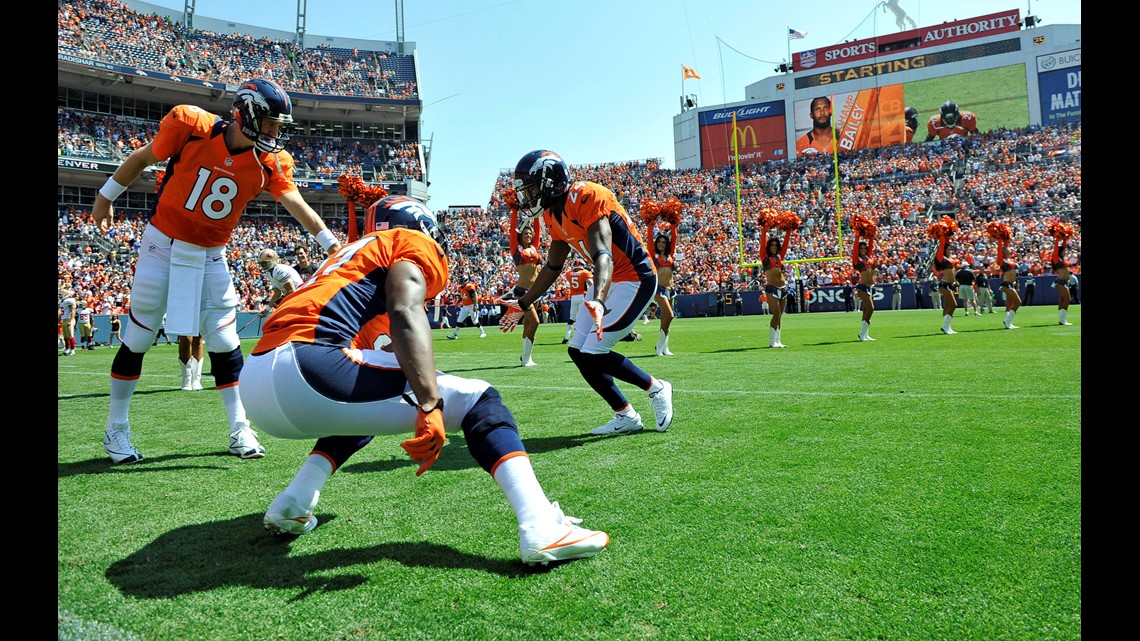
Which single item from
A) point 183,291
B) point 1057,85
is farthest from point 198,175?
point 1057,85

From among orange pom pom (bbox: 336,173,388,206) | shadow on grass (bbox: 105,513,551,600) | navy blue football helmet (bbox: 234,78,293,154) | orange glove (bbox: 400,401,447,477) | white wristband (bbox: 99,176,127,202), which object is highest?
navy blue football helmet (bbox: 234,78,293,154)

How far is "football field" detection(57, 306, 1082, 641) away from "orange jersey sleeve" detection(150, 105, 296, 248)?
1714mm

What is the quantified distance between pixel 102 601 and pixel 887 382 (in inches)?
266

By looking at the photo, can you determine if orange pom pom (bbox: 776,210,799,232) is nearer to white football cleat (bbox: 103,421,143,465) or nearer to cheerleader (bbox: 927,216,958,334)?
cheerleader (bbox: 927,216,958,334)

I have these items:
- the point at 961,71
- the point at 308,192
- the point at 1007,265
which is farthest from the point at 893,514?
the point at 961,71

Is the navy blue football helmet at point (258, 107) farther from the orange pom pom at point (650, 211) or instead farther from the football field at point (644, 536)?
the orange pom pom at point (650, 211)

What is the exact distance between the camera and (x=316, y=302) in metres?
2.75

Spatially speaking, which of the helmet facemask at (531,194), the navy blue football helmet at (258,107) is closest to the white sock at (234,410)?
the navy blue football helmet at (258,107)

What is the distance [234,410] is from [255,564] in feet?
8.45

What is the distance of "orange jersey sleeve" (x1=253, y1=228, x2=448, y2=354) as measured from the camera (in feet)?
8.83

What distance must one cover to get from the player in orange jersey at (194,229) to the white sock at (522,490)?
9.23ft

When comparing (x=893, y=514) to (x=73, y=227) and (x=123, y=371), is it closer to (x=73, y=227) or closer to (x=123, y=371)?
(x=123, y=371)

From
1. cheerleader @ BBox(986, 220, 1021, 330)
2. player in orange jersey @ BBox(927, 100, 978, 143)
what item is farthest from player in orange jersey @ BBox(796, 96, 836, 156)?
cheerleader @ BBox(986, 220, 1021, 330)
